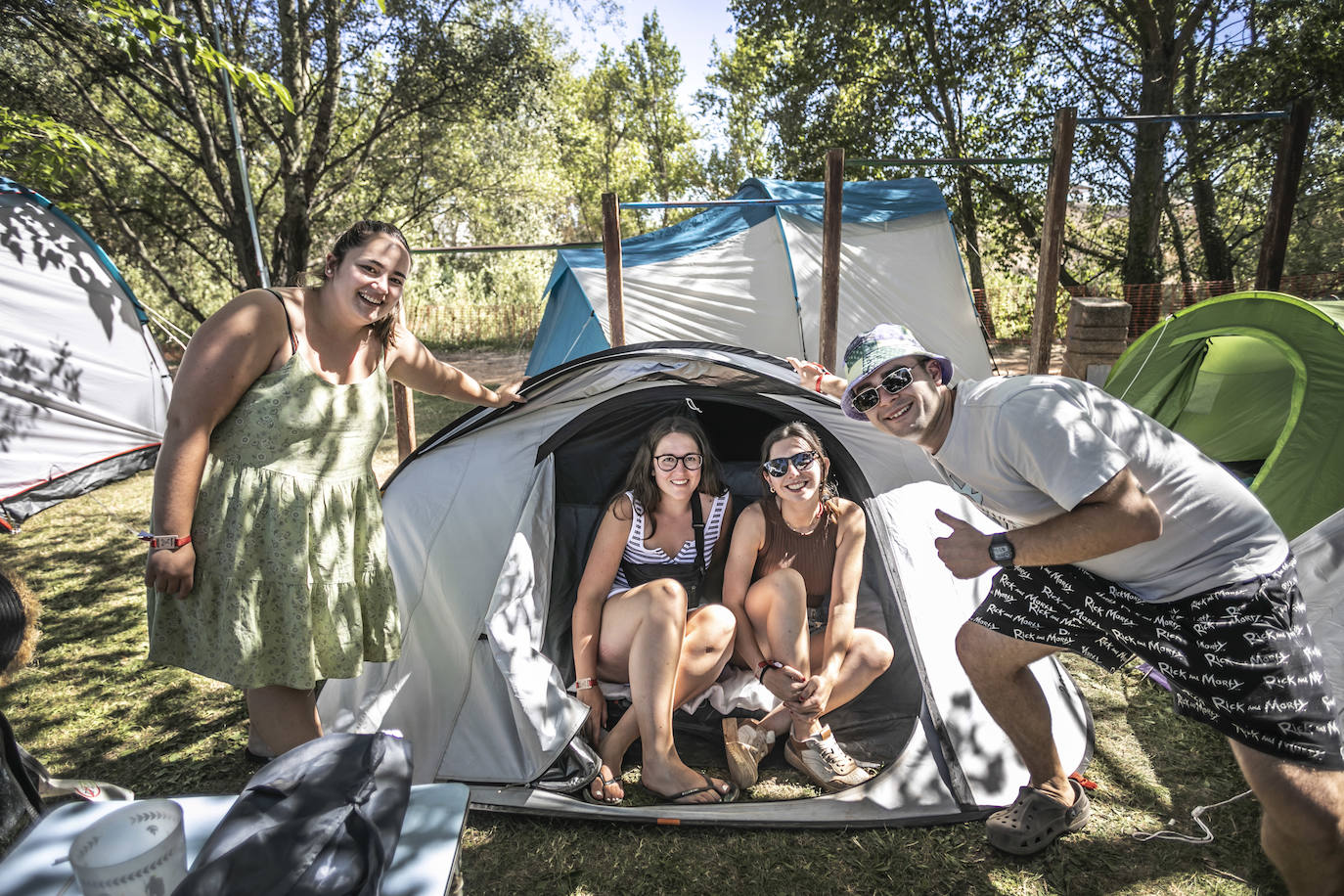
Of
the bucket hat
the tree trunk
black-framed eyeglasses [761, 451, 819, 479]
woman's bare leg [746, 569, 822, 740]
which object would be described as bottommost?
woman's bare leg [746, 569, 822, 740]

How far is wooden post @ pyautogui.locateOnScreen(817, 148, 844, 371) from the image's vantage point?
4484 mm

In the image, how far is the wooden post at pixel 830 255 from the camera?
4.48 meters

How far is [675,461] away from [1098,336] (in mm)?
3888

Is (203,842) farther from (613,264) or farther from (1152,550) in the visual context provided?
(613,264)

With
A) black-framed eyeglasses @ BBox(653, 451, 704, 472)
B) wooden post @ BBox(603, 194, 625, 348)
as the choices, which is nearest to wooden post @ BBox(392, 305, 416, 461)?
wooden post @ BBox(603, 194, 625, 348)

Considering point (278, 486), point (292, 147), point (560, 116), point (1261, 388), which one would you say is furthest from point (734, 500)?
point (560, 116)

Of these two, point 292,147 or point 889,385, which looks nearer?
point 889,385

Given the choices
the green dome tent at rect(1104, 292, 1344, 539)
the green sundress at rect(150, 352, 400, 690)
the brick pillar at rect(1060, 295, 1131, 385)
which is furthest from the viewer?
the brick pillar at rect(1060, 295, 1131, 385)

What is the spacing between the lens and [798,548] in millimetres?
2912

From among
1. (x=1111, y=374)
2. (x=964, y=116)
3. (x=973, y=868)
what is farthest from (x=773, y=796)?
(x=964, y=116)

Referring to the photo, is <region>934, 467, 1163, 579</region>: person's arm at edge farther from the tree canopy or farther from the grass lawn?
the tree canopy

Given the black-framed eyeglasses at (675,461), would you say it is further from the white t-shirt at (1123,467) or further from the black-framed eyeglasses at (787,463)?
the white t-shirt at (1123,467)

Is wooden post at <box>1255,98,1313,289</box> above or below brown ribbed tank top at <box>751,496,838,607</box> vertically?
above

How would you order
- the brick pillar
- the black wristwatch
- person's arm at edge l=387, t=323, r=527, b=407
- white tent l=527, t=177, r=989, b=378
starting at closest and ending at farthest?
the black wristwatch
person's arm at edge l=387, t=323, r=527, b=407
the brick pillar
white tent l=527, t=177, r=989, b=378
